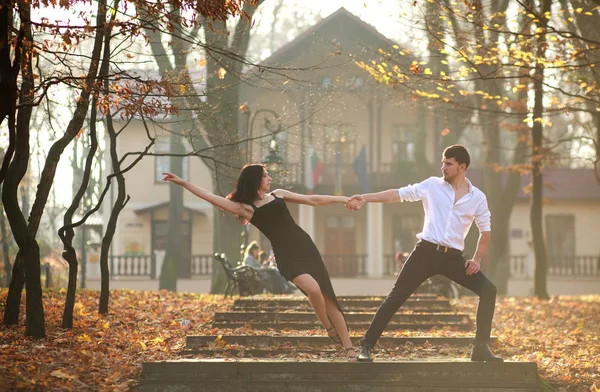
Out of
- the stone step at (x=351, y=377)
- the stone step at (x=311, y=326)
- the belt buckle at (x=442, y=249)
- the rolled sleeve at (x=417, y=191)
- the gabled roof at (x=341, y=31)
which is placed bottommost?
the stone step at (x=351, y=377)

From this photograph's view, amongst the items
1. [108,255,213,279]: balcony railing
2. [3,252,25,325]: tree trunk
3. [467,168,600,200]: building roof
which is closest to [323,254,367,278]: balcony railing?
[108,255,213,279]: balcony railing

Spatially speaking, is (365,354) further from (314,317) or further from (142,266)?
(142,266)

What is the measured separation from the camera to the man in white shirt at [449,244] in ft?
28.3

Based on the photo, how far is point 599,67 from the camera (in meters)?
17.5

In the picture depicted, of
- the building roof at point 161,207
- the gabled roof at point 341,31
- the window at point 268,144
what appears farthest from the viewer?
the building roof at point 161,207

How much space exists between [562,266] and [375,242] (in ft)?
28.4

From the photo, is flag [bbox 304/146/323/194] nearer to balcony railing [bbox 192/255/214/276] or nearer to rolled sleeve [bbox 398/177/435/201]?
balcony railing [bbox 192/255/214/276]

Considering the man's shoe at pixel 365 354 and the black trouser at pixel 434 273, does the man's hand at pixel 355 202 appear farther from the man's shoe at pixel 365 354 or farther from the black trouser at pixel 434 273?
the man's shoe at pixel 365 354

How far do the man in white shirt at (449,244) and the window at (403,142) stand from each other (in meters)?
33.6

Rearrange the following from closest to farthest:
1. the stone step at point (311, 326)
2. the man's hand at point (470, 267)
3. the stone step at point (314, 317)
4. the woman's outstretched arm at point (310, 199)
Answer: the man's hand at point (470, 267)
the woman's outstretched arm at point (310, 199)
the stone step at point (311, 326)
the stone step at point (314, 317)

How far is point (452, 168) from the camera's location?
8.67 metres

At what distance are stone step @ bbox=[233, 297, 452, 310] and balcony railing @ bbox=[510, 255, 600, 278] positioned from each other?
26561 mm

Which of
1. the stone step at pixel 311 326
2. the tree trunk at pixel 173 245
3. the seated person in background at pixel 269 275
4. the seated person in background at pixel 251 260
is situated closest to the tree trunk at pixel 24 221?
the stone step at pixel 311 326

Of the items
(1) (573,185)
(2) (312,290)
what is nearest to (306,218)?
(1) (573,185)
